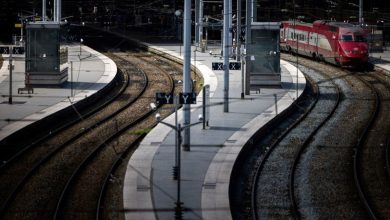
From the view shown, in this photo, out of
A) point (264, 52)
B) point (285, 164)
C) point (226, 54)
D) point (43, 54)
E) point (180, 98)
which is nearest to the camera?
point (180, 98)

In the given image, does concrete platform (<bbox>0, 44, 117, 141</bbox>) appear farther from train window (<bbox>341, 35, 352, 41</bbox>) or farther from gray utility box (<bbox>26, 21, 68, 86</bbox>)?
train window (<bbox>341, 35, 352, 41</bbox>)

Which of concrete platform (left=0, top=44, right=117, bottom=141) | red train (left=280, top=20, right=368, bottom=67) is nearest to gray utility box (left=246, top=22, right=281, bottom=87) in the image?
concrete platform (left=0, top=44, right=117, bottom=141)

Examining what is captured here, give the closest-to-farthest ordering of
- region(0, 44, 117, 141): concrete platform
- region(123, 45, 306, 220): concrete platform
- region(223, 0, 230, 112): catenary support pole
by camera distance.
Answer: region(123, 45, 306, 220): concrete platform → region(0, 44, 117, 141): concrete platform → region(223, 0, 230, 112): catenary support pole

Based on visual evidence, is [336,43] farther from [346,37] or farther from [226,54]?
[226,54]

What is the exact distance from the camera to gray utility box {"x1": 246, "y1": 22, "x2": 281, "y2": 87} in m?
32.5

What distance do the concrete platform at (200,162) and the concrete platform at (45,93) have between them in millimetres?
4070

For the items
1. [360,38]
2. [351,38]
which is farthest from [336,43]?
[360,38]

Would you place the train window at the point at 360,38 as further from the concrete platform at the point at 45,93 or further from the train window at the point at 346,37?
the concrete platform at the point at 45,93

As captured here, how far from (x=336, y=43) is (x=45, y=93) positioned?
57.2 ft

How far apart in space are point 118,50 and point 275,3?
16.7 metres

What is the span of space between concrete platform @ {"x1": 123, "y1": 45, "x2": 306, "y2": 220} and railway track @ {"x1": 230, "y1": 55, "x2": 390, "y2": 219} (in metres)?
0.51

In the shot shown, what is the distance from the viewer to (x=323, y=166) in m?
20.2

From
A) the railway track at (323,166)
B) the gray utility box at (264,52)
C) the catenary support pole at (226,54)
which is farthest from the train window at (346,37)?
the catenary support pole at (226,54)

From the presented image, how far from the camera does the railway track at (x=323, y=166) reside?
1655cm
